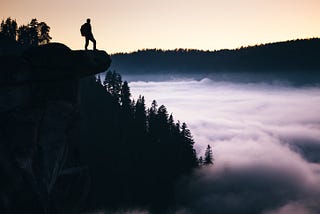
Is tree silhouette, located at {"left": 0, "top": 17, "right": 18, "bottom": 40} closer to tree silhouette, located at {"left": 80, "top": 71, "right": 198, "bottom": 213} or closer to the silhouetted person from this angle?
tree silhouette, located at {"left": 80, "top": 71, "right": 198, "bottom": 213}

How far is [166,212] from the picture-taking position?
126 m

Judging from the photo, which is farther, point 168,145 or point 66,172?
point 168,145

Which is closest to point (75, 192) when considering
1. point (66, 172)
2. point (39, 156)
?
point (66, 172)

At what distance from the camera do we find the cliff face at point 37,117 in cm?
3494

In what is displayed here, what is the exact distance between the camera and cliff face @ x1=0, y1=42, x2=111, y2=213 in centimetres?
3494

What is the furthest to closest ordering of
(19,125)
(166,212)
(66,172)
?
(166,212), (66,172), (19,125)

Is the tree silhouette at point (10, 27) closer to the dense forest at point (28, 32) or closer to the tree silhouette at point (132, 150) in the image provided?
the dense forest at point (28, 32)

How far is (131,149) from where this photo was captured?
130 metres

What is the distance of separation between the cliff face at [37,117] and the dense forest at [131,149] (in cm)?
8038

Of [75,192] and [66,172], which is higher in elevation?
[66,172]

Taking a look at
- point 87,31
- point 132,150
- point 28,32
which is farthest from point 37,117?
point 28,32

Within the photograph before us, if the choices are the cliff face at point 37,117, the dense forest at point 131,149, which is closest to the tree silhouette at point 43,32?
the dense forest at point 131,149

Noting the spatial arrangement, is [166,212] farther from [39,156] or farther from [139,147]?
[39,156]

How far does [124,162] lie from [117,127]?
12.2 meters
